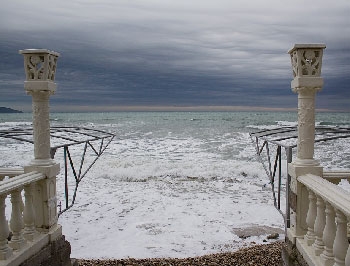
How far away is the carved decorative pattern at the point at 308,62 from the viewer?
405cm

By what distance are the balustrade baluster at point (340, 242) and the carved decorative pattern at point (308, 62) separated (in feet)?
5.87

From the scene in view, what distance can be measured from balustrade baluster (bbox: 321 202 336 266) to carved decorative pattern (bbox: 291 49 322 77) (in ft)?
5.26

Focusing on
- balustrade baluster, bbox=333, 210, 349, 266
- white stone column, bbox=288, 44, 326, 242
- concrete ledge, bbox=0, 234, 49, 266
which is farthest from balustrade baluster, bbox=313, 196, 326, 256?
concrete ledge, bbox=0, 234, 49, 266

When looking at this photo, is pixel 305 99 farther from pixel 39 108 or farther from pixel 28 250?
pixel 28 250

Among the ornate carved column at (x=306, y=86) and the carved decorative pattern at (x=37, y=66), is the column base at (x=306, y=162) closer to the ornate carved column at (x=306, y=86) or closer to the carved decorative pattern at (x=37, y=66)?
the ornate carved column at (x=306, y=86)

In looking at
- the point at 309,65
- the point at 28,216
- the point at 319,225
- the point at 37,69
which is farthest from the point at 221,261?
the point at 37,69

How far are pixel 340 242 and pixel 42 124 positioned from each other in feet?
11.6

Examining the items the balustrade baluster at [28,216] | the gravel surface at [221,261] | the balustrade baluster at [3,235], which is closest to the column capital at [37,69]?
the balustrade baluster at [28,216]

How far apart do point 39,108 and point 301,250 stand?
3.59m

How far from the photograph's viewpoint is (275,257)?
5.86m

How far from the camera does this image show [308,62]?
4.08m

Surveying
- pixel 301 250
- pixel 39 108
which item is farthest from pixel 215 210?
pixel 39 108

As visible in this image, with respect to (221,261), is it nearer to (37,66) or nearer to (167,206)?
(37,66)

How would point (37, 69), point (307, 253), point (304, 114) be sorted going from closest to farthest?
1. point (307, 253)
2. point (304, 114)
3. point (37, 69)
